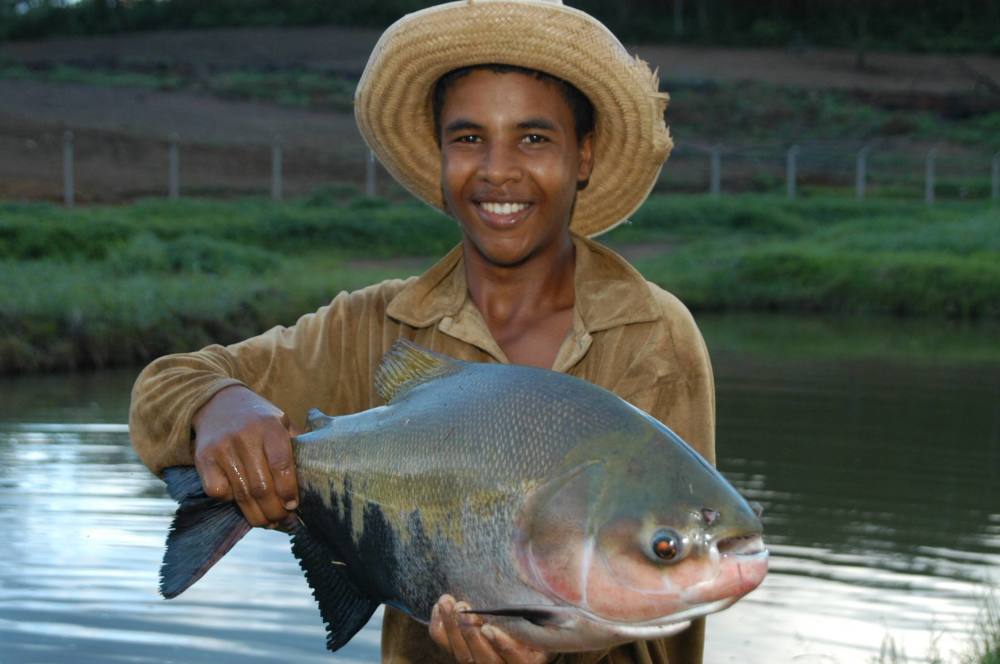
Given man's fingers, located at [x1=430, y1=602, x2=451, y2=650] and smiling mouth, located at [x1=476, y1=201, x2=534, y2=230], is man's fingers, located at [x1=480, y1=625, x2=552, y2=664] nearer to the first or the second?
man's fingers, located at [x1=430, y1=602, x2=451, y2=650]

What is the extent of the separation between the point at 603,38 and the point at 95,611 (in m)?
4.00

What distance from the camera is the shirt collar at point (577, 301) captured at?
3.08 metres

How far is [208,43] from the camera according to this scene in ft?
157

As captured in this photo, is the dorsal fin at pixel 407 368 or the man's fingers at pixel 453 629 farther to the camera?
the dorsal fin at pixel 407 368

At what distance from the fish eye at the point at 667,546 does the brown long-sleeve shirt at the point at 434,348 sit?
0.68 metres

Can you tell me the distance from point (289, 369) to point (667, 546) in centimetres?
129

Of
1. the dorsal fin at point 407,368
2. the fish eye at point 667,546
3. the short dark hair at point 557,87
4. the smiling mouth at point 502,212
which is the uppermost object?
the short dark hair at point 557,87

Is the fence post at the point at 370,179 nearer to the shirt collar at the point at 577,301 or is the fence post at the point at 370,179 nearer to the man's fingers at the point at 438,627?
the shirt collar at the point at 577,301

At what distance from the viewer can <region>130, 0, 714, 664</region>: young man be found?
2.98 meters

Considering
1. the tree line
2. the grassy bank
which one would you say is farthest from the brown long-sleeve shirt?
the tree line

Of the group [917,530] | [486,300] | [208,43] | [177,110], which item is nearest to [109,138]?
[177,110]

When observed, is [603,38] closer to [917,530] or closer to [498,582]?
[498,582]

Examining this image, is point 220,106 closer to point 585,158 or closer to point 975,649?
point 975,649

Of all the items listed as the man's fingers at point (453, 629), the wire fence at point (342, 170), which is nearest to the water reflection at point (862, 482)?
the man's fingers at point (453, 629)
